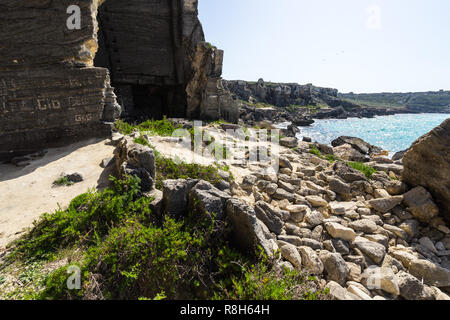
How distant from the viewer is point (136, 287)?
7.51 ft

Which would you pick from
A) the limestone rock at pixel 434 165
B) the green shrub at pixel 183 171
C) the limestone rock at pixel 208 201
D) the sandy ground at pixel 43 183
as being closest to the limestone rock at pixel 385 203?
the limestone rock at pixel 434 165

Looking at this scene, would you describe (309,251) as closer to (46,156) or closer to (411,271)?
(411,271)

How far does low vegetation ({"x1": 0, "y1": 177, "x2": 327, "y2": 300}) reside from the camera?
216 cm

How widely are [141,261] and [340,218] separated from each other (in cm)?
387

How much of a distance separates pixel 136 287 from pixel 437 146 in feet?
21.4

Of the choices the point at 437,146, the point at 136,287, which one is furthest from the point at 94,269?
the point at 437,146

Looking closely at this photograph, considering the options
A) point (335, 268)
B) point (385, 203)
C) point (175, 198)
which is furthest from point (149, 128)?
point (385, 203)

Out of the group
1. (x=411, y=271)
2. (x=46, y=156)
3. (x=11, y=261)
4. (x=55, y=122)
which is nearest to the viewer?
(x=11, y=261)

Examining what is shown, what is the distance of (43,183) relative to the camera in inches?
171

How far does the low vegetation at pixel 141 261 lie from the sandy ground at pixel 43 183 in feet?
1.97

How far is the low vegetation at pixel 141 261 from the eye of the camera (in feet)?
7.09

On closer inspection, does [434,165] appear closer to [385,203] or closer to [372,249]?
[385,203]

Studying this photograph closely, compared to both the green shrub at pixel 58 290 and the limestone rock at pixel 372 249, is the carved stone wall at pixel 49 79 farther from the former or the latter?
the limestone rock at pixel 372 249

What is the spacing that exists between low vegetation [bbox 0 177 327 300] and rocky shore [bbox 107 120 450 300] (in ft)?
0.89
